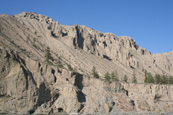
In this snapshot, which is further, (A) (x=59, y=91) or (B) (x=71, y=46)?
(B) (x=71, y=46)

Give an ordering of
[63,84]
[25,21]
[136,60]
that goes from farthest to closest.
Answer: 1. [136,60]
2. [25,21]
3. [63,84]

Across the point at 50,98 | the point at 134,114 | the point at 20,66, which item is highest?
the point at 20,66

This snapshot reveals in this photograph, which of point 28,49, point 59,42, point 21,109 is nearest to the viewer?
point 21,109

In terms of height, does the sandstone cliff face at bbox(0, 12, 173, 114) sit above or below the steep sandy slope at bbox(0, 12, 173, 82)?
below

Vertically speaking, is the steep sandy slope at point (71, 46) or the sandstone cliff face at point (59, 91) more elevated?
the steep sandy slope at point (71, 46)

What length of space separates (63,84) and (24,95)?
7.98 metres

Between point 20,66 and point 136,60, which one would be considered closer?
point 20,66

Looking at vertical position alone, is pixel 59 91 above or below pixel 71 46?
below

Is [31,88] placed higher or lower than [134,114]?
higher

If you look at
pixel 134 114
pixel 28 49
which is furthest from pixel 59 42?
pixel 134 114

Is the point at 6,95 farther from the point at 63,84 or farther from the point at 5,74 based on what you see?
the point at 63,84

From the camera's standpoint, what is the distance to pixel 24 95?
29.2 m

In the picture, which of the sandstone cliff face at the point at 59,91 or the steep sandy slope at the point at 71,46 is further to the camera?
the steep sandy slope at the point at 71,46

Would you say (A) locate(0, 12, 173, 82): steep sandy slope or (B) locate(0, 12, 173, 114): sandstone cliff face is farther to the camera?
(A) locate(0, 12, 173, 82): steep sandy slope
